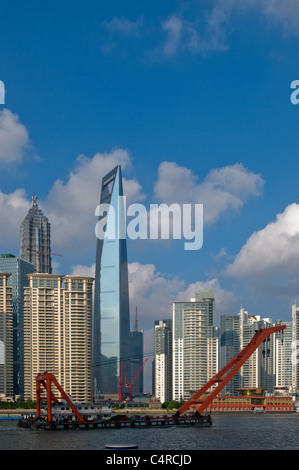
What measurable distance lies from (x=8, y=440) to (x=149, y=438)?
A: 586 inches

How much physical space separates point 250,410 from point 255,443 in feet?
401

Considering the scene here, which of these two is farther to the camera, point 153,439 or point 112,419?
point 112,419

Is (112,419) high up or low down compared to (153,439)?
down

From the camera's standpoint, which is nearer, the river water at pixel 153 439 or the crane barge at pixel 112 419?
the river water at pixel 153 439

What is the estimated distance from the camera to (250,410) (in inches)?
7741

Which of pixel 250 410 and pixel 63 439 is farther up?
pixel 63 439

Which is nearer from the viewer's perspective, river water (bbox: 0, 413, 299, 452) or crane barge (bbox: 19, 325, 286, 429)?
river water (bbox: 0, 413, 299, 452)
